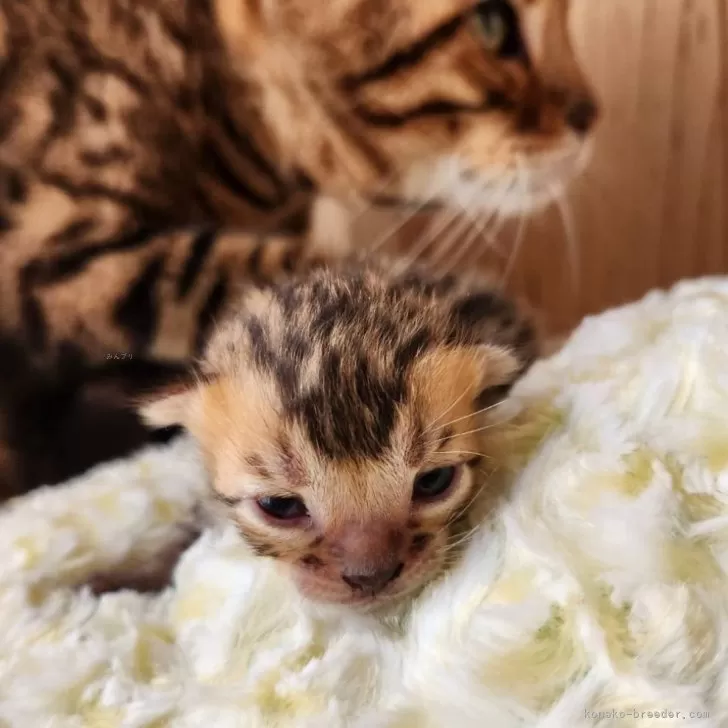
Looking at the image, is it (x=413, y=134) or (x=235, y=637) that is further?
(x=413, y=134)

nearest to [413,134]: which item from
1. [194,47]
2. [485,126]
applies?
[485,126]

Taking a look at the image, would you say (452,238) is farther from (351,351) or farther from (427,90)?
(351,351)

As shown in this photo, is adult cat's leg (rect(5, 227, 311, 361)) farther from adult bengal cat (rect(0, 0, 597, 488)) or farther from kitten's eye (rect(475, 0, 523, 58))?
kitten's eye (rect(475, 0, 523, 58))

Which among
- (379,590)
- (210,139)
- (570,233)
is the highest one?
(210,139)

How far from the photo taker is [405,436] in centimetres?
64

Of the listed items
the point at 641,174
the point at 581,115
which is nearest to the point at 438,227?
the point at 581,115

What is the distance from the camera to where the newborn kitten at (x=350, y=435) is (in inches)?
→ 24.9

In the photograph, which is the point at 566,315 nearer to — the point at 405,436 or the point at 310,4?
the point at 310,4

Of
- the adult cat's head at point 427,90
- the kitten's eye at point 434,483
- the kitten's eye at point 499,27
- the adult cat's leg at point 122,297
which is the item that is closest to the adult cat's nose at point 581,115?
the adult cat's head at point 427,90

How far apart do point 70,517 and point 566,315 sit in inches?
35.2

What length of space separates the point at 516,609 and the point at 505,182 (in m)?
0.72

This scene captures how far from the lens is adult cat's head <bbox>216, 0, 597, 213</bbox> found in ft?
3.56

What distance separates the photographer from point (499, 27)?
111 centimetres

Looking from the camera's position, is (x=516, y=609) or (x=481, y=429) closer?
(x=516, y=609)
